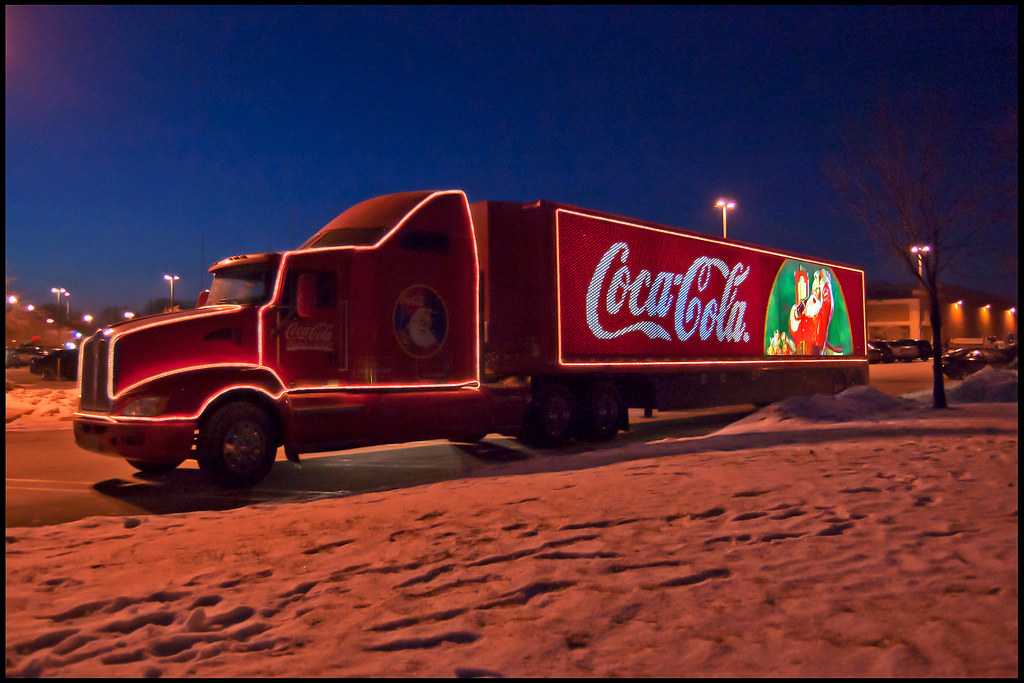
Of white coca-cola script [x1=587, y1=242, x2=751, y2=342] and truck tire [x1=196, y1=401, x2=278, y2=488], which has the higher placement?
white coca-cola script [x1=587, y1=242, x2=751, y2=342]

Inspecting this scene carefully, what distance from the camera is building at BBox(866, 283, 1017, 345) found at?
254ft

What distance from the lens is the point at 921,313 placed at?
77.1 meters

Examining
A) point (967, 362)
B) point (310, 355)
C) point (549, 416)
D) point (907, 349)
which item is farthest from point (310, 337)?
point (907, 349)

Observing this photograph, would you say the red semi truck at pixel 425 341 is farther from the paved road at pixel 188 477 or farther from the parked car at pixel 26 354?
the parked car at pixel 26 354

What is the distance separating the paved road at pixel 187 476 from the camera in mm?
7832

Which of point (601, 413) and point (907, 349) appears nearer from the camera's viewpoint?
A: point (601, 413)

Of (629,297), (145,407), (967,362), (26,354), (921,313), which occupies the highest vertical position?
(921,313)

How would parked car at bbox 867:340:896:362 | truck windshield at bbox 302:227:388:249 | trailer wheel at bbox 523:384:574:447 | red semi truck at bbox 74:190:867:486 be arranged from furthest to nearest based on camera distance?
parked car at bbox 867:340:896:362 < trailer wheel at bbox 523:384:574:447 < truck windshield at bbox 302:227:388:249 < red semi truck at bbox 74:190:867:486

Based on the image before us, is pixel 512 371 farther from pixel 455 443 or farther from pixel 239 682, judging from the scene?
pixel 239 682

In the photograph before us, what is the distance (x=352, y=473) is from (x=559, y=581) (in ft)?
20.3

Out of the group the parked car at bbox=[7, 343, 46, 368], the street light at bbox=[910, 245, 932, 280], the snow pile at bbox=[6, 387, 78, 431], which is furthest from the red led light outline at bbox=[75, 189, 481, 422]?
the parked car at bbox=[7, 343, 46, 368]

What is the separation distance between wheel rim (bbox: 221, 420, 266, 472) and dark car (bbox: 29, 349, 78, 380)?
28377 mm

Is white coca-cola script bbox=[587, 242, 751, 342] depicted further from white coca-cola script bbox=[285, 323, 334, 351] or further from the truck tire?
the truck tire

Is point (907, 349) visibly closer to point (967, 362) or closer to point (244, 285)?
point (967, 362)
